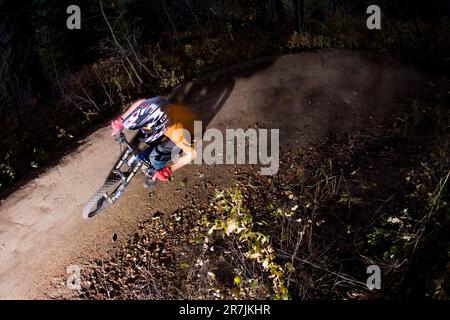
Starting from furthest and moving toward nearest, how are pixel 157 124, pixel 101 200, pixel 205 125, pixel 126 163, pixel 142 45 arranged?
pixel 142 45 < pixel 205 125 < pixel 101 200 < pixel 126 163 < pixel 157 124

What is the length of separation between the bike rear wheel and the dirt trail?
18 centimetres

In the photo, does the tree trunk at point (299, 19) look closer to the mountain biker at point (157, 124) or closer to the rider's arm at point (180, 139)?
the mountain biker at point (157, 124)

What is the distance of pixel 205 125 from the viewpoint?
10266 mm

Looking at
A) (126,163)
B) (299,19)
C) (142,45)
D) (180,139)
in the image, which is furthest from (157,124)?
(299,19)

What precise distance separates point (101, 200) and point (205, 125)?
11.8ft

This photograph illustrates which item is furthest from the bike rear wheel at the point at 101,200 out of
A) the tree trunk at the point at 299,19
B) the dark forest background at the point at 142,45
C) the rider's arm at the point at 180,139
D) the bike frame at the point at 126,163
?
the tree trunk at the point at 299,19

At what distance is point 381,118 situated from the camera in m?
10.1

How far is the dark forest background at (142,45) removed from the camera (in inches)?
444

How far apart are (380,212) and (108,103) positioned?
8.88m

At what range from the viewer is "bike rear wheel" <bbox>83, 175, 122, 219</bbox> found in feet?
26.7

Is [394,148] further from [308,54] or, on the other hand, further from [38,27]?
[38,27]

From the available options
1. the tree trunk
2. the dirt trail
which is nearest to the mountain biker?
the dirt trail

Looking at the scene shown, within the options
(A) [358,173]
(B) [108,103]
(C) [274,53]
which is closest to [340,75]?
(C) [274,53]

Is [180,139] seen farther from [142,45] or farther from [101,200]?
[142,45]
